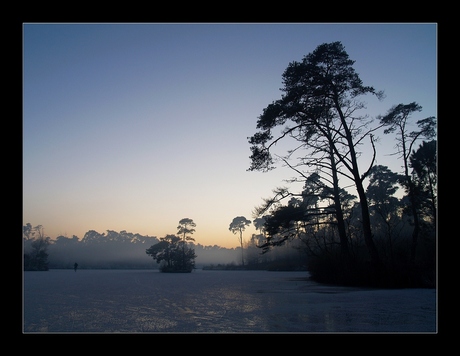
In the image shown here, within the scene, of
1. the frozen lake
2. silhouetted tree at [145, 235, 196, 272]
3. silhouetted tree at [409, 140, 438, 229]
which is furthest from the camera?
silhouetted tree at [145, 235, 196, 272]

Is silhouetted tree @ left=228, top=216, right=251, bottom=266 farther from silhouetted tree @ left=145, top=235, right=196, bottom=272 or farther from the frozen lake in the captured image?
the frozen lake

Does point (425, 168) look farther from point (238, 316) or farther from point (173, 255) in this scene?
point (173, 255)

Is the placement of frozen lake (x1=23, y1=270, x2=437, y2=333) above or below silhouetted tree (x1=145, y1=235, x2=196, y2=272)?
above

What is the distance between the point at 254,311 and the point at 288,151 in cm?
797

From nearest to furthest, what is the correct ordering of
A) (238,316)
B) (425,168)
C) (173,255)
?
1. (238,316)
2. (425,168)
3. (173,255)

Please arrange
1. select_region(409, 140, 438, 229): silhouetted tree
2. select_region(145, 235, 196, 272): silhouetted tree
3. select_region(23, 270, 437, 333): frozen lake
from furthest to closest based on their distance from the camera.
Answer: select_region(145, 235, 196, 272): silhouetted tree < select_region(409, 140, 438, 229): silhouetted tree < select_region(23, 270, 437, 333): frozen lake

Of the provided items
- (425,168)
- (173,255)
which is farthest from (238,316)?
(173,255)

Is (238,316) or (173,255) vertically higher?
(238,316)

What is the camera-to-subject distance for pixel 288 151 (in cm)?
1285

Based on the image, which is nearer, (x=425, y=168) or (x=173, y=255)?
(x=425, y=168)

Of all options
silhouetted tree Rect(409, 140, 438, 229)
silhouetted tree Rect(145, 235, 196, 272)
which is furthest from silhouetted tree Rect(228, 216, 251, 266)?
silhouetted tree Rect(409, 140, 438, 229)

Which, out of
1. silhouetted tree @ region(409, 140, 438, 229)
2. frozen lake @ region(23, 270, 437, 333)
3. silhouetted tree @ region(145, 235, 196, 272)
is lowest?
silhouetted tree @ region(145, 235, 196, 272)
